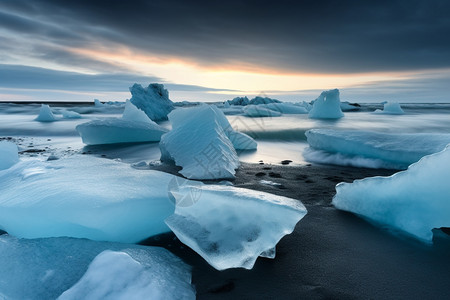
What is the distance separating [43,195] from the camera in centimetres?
186

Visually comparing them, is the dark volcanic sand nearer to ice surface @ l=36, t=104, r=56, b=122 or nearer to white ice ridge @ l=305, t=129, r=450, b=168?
white ice ridge @ l=305, t=129, r=450, b=168

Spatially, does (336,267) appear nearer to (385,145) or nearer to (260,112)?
(385,145)

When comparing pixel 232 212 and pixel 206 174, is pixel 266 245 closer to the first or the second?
pixel 232 212

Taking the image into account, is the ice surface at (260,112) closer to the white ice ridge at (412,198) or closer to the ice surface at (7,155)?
the ice surface at (7,155)

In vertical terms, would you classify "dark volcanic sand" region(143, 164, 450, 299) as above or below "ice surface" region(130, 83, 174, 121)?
below

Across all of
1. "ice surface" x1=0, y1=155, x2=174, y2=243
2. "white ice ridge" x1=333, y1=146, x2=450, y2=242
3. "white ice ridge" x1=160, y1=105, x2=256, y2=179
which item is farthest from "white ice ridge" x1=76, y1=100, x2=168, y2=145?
"white ice ridge" x1=333, y1=146, x2=450, y2=242

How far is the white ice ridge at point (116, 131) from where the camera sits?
596 centimetres

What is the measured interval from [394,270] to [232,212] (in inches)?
33.7

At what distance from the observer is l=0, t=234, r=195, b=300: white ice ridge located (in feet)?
4.02

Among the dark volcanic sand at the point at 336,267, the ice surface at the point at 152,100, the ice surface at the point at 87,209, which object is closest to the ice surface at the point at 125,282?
the dark volcanic sand at the point at 336,267

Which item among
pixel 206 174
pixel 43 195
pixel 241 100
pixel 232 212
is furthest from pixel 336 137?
pixel 241 100

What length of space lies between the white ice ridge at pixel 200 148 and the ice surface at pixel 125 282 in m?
1.81

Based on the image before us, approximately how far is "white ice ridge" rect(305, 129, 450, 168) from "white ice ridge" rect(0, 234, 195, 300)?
10.4 ft

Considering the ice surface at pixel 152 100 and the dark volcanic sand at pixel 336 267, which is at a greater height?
the ice surface at pixel 152 100
